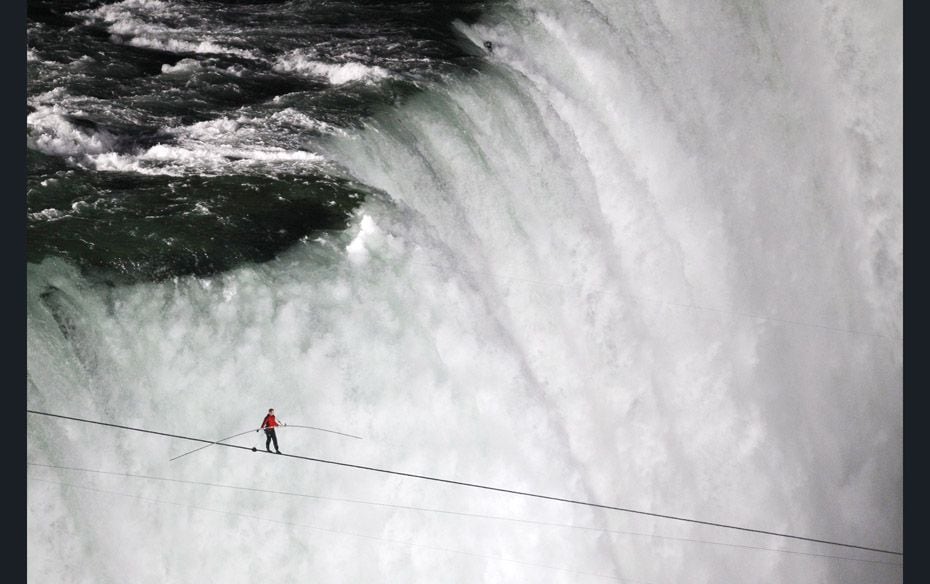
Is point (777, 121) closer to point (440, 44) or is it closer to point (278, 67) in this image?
point (440, 44)

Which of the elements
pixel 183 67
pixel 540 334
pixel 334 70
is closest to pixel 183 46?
pixel 183 67

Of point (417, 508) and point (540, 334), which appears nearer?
point (417, 508)

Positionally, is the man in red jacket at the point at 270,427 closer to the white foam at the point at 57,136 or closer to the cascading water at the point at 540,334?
the cascading water at the point at 540,334

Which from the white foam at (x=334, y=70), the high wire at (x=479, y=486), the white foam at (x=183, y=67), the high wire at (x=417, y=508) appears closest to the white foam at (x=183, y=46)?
the white foam at (x=183, y=67)

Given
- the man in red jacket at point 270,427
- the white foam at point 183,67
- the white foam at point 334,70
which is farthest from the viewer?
the white foam at point 334,70

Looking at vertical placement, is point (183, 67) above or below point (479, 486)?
above

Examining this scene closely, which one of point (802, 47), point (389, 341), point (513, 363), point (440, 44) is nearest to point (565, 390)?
point (513, 363)


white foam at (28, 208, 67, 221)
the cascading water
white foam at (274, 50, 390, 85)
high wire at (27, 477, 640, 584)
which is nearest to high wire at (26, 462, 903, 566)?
the cascading water

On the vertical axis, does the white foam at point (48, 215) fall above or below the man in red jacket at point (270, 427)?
above

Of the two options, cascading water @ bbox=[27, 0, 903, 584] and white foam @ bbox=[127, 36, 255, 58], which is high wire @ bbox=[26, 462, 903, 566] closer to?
cascading water @ bbox=[27, 0, 903, 584]

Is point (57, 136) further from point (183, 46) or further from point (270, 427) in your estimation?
point (270, 427)
